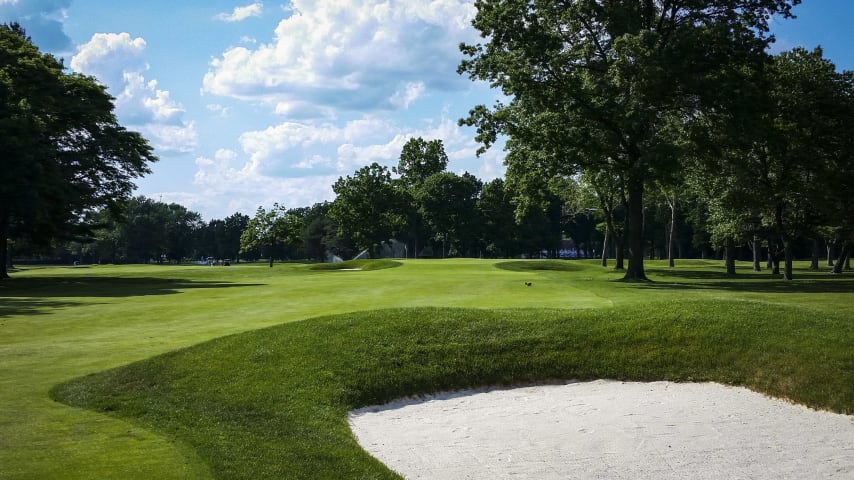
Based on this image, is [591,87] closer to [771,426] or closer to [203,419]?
[771,426]

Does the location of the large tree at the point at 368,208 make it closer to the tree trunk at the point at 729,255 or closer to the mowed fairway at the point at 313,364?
Answer: the tree trunk at the point at 729,255

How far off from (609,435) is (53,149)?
4476cm

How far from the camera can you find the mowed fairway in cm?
870

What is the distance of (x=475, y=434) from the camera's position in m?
10.9

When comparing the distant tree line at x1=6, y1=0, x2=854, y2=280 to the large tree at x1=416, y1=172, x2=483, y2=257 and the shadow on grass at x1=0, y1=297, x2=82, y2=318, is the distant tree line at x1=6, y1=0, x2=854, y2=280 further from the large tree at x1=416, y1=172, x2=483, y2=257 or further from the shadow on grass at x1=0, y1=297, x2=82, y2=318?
the large tree at x1=416, y1=172, x2=483, y2=257

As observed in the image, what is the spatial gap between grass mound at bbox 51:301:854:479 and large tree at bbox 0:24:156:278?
30923mm

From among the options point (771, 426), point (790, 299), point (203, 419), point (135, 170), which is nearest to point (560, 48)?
point (790, 299)

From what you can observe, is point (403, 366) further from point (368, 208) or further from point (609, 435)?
point (368, 208)

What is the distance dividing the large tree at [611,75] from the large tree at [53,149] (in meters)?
26.5

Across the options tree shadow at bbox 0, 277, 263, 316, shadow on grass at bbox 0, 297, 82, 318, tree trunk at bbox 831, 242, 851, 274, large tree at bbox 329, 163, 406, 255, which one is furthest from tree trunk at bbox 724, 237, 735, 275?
large tree at bbox 329, 163, 406, 255

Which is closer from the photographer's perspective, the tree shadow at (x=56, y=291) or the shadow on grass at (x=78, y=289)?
the tree shadow at (x=56, y=291)

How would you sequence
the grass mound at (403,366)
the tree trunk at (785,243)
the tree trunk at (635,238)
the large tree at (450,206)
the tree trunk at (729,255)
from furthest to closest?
the large tree at (450,206), the tree trunk at (729,255), the tree trunk at (785,243), the tree trunk at (635,238), the grass mound at (403,366)

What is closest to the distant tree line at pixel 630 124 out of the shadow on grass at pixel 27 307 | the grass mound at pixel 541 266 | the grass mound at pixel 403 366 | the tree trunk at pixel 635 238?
the tree trunk at pixel 635 238

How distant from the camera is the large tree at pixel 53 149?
39.1 m
